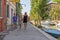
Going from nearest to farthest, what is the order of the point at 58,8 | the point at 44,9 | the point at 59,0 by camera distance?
the point at 59,0
the point at 58,8
the point at 44,9

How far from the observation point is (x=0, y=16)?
20.2 meters

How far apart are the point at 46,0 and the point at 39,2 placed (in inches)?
50.7

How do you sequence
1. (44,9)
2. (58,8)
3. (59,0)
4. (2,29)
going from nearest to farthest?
(59,0), (58,8), (2,29), (44,9)

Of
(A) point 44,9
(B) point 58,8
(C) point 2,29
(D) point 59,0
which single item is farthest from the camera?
(A) point 44,9

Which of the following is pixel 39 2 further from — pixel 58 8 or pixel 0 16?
pixel 58 8

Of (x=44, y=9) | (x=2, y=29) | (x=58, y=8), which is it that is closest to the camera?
(x=58, y=8)

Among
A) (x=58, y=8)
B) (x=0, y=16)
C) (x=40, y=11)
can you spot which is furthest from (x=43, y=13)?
(x=58, y=8)

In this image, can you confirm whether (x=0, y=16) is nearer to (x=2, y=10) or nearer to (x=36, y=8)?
(x=2, y=10)

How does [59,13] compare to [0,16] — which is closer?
[59,13]

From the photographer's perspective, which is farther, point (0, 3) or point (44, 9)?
point (44, 9)

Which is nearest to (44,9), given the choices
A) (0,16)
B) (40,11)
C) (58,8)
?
(40,11)

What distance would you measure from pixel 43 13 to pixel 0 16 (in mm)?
20069

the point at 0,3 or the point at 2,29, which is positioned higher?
the point at 0,3

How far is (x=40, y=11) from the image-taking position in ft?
129
